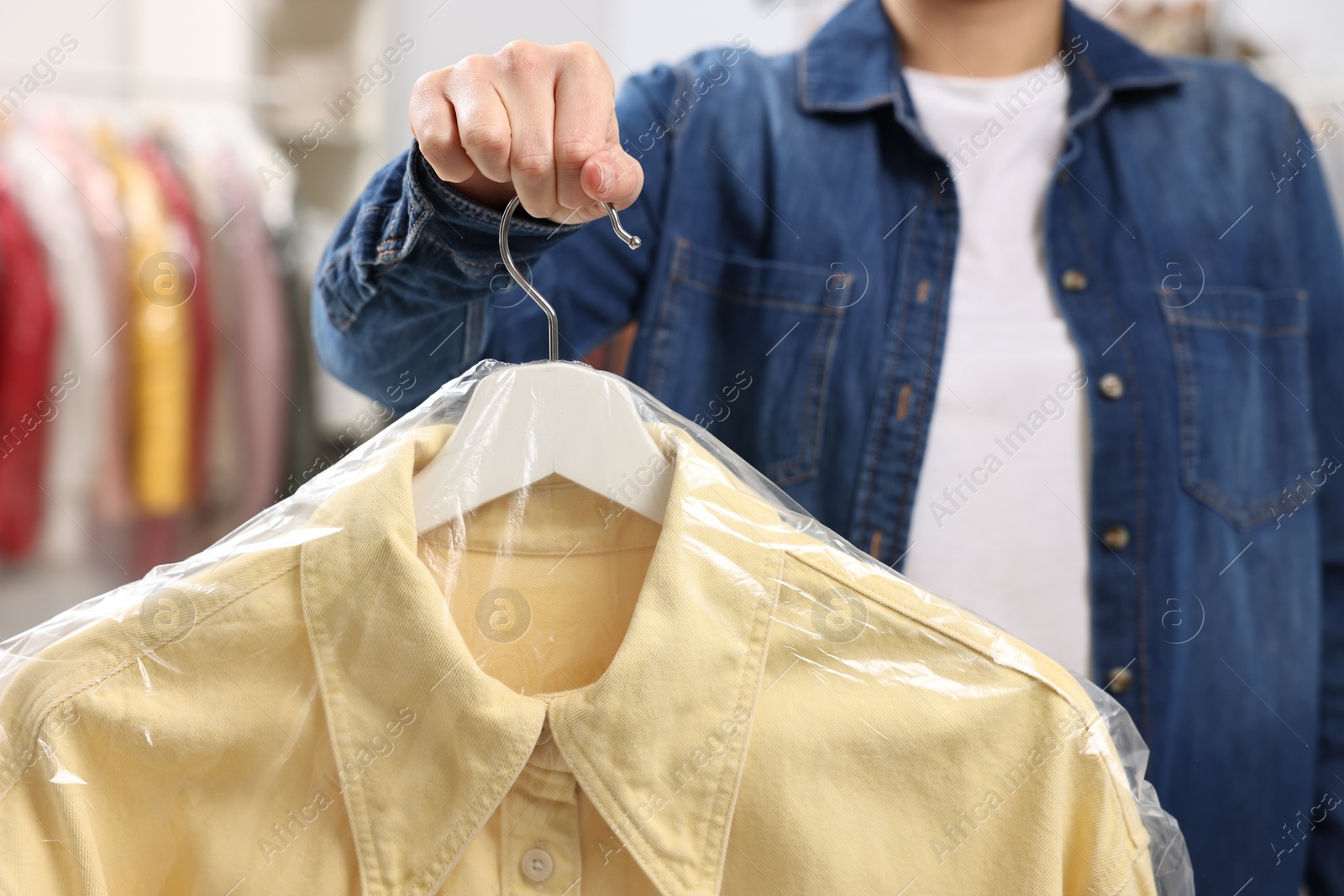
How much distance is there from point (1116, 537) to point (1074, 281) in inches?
7.8

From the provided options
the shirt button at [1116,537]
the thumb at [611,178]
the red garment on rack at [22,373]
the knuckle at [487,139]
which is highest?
the knuckle at [487,139]

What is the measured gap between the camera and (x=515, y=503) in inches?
19.3

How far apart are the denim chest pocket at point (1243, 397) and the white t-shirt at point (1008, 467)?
87 millimetres

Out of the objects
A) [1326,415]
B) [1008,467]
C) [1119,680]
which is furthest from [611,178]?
[1326,415]

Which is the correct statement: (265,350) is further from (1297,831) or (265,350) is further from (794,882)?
(1297,831)

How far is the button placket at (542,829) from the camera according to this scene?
0.44m

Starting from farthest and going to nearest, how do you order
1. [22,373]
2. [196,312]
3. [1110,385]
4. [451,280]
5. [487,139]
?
[196,312] → [22,373] → [1110,385] → [451,280] → [487,139]

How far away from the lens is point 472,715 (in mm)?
422

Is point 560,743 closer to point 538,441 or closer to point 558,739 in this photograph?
point 558,739

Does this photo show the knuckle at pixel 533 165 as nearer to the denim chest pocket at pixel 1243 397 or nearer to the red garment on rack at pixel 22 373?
the denim chest pocket at pixel 1243 397

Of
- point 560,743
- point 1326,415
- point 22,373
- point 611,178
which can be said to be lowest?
point 22,373

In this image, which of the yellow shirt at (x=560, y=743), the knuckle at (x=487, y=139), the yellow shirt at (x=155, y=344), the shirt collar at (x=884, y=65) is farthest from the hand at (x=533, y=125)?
the yellow shirt at (x=155, y=344)

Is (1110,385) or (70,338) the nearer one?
(1110,385)

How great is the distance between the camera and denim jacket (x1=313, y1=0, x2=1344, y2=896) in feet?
2.39
